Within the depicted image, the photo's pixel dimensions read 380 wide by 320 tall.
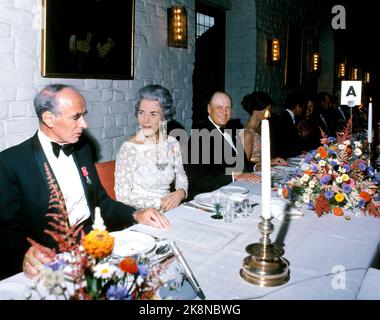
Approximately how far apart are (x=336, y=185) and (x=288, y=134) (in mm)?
3195

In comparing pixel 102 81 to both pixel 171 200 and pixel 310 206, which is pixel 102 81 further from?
pixel 310 206

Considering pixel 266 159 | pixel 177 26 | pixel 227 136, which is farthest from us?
pixel 177 26

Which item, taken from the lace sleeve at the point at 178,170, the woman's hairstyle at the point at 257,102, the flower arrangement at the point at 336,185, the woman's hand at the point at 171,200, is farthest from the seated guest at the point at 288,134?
the flower arrangement at the point at 336,185

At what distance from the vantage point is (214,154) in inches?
129

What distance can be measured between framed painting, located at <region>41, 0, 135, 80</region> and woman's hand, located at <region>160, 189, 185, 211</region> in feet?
4.05

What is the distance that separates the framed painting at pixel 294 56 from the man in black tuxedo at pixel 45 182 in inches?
227

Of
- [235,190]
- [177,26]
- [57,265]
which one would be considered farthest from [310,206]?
[177,26]

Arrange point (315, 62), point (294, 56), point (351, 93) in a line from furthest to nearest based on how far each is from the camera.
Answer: point (315, 62) < point (294, 56) < point (351, 93)

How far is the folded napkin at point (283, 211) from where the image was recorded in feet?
6.20

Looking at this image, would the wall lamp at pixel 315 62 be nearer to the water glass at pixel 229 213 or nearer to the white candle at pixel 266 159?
the water glass at pixel 229 213

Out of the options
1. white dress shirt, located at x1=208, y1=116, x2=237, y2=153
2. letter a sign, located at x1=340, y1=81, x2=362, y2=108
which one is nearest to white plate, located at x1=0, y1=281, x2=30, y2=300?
white dress shirt, located at x1=208, y1=116, x2=237, y2=153

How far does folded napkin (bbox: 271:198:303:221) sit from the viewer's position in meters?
1.89

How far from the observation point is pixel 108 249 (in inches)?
33.6
